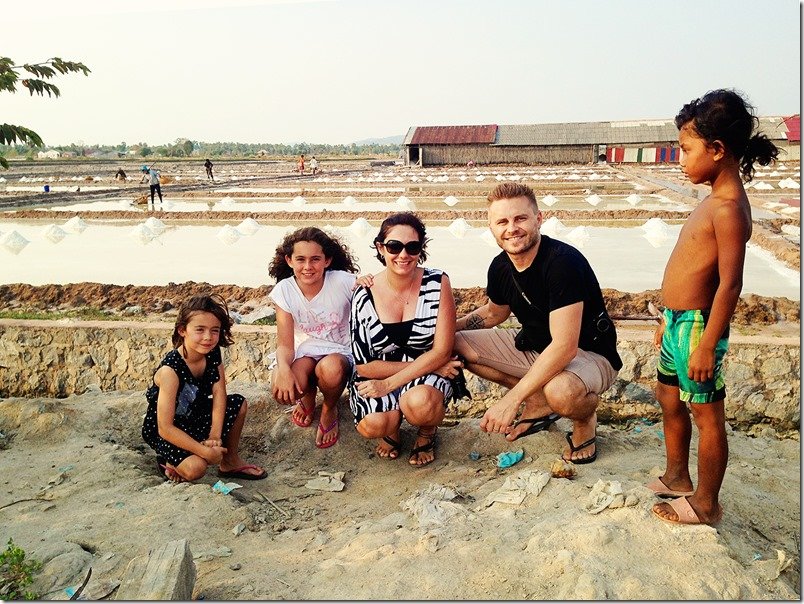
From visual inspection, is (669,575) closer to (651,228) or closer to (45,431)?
(45,431)

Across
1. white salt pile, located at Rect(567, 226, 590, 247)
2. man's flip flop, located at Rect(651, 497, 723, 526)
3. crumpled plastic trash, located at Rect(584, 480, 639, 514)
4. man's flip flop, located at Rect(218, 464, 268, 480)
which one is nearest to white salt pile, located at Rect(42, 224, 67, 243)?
white salt pile, located at Rect(567, 226, 590, 247)

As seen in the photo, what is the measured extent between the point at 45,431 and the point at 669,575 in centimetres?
288

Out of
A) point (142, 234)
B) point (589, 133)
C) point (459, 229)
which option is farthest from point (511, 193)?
point (589, 133)

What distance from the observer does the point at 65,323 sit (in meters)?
4.18

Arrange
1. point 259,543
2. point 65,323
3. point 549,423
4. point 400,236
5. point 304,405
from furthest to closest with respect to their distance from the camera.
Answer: point 65,323
point 304,405
point 549,423
point 400,236
point 259,543

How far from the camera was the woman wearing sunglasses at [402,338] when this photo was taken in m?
2.59

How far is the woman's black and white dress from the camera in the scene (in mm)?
2648

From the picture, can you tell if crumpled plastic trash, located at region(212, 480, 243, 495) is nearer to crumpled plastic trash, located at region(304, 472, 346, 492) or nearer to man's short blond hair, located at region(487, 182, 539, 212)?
crumpled plastic trash, located at region(304, 472, 346, 492)

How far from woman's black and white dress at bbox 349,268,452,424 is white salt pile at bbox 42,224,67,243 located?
309 inches

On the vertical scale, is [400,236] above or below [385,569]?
above

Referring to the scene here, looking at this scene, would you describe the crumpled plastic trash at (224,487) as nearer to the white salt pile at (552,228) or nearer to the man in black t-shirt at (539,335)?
the man in black t-shirt at (539,335)

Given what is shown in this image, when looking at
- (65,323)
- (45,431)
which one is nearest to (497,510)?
(45,431)

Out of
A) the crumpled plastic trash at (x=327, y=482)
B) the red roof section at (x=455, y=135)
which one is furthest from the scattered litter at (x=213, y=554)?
the red roof section at (x=455, y=135)

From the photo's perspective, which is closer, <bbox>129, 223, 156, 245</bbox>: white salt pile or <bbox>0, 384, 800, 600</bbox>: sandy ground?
<bbox>0, 384, 800, 600</bbox>: sandy ground
